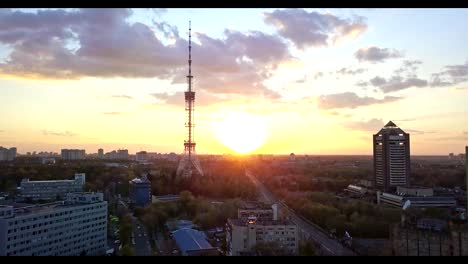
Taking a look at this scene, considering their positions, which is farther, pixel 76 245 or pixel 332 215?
pixel 332 215

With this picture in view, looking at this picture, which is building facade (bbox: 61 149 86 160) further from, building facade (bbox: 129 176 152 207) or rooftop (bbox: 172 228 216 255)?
rooftop (bbox: 172 228 216 255)

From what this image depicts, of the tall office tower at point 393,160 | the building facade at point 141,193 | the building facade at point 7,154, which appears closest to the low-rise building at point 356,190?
the tall office tower at point 393,160

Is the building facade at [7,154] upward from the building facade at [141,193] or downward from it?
upward

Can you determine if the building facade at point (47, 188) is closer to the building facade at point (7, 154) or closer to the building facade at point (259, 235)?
the building facade at point (259, 235)

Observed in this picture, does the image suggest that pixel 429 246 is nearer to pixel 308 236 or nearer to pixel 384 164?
pixel 308 236

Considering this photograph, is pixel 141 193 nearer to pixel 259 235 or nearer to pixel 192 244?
pixel 259 235
